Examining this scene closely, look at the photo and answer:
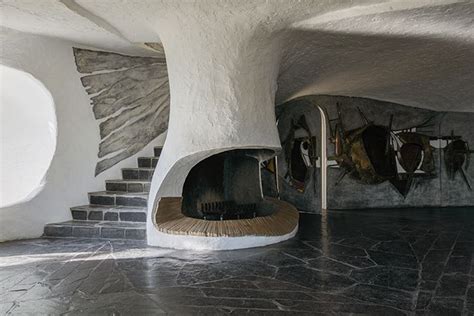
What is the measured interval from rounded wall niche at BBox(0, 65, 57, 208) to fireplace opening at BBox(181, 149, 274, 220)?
5.74 feet

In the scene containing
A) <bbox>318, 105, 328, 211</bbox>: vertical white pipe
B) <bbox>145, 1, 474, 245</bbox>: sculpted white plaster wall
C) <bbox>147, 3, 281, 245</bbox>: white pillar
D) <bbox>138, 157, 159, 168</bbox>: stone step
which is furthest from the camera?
<bbox>318, 105, 328, 211</bbox>: vertical white pipe

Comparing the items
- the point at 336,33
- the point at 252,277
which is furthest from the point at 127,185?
the point at 336,33

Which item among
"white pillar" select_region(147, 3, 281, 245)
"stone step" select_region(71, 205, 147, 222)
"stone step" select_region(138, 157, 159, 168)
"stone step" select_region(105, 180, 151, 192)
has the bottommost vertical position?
"stone step" select_region(71, 205, 147, 222)

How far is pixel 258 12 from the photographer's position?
11.0 ft

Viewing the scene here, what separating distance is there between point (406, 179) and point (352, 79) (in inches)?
96.5

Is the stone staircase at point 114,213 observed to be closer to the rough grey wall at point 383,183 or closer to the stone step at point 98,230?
the stone step at point 98,230

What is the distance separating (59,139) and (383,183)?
5310 mm

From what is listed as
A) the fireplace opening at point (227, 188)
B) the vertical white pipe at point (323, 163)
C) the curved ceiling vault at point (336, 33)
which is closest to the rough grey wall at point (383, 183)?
the vertical white pipe at point (323, 163)

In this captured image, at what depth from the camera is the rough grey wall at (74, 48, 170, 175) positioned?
5.06 meters

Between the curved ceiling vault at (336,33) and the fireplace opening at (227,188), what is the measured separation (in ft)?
4.08

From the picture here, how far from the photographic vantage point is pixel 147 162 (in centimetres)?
552

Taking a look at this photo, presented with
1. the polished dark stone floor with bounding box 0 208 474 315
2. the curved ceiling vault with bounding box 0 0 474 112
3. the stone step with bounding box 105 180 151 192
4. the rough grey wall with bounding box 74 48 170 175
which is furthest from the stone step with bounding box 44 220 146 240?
the curved ceiling vault with bounding box 0 0 474 112

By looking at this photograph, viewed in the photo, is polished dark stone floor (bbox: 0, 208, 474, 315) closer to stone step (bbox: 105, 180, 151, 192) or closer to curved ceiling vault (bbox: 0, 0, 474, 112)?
stone step (bbox: 105, 180, 151, 192)

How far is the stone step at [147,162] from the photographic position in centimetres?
548
